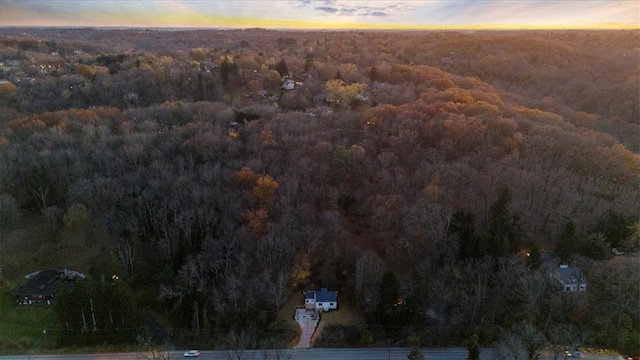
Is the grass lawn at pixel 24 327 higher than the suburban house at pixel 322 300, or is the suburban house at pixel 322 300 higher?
the suburban house at pixel 322 300

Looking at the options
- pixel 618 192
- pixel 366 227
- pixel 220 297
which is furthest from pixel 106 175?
pixel 618 192

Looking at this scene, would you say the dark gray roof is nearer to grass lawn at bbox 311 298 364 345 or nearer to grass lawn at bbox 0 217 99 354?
grass lawn at bbox 0 217 99 354

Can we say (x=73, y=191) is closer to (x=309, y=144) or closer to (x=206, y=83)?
(x=309, y=144)

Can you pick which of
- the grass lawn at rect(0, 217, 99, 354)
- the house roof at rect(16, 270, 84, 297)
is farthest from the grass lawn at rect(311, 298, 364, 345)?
the house roof at rect(16, 270, 84, 297)

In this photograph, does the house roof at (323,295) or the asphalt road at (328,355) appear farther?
the house roof at (323,295)

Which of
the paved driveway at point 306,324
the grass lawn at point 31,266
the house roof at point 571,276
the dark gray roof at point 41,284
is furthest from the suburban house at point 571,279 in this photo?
the dark gray roof at point 41,284

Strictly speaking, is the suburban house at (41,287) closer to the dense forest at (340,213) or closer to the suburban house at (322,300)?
the dense forest at (340,213)

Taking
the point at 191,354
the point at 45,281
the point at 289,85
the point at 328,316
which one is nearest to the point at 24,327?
the point at 45,281
